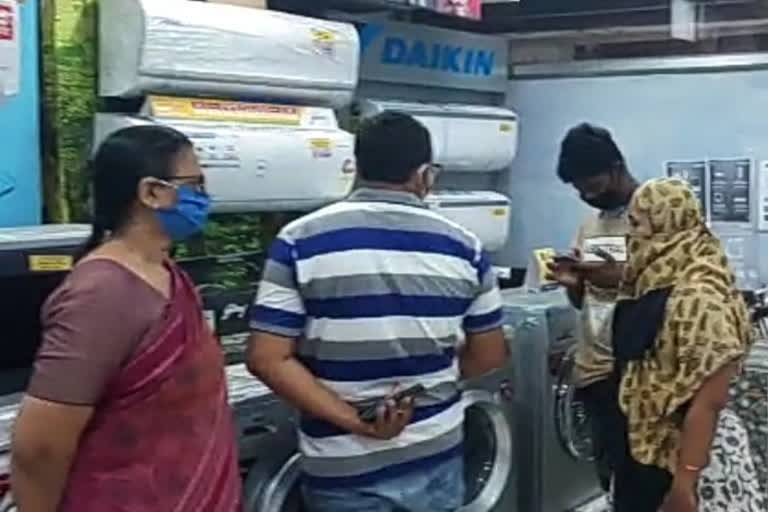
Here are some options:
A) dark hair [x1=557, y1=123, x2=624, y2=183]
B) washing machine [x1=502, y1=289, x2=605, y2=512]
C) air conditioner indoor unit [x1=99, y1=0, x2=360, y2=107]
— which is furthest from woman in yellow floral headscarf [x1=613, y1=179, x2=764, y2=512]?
air conditioner indoor unit [x1=99, y1=0, x2=360, y2=107]

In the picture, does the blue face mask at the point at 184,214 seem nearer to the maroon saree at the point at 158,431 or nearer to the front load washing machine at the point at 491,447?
the maroon saree at the point at 158,431

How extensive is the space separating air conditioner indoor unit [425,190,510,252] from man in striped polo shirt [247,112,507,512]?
79.1 inches

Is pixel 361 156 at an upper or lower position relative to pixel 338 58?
lower

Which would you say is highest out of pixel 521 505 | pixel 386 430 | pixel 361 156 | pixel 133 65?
pixel 133 65

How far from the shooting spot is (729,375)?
2.79 metres

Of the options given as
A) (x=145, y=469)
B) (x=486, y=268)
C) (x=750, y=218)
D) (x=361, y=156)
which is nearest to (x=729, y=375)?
(x=486, y=268)

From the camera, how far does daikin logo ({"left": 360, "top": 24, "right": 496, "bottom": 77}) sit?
469cm

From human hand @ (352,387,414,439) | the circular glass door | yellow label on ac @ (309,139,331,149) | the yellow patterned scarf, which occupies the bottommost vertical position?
the circular glass door

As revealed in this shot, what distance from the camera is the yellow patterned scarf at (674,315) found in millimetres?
2768

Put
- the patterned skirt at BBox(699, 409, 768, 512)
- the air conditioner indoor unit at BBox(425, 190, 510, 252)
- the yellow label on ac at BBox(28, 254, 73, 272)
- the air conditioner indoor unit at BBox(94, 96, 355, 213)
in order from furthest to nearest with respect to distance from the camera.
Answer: the air conditioner indoor unit at BBox(425, 190, 510, 252), the air conditioner indoor unit at BBox(94, 96, 355, 213), the patterned skirt at BBox(699, 409, 768, 512), the yellow label on ac at BBox(28, 254, 73, 272)

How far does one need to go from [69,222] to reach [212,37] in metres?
0.67

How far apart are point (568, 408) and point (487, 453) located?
0.43 metres

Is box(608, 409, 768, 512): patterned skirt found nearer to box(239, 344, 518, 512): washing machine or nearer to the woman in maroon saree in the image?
box(239, 344, 518, 512): washing machine

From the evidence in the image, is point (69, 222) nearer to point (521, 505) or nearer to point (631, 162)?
point (521, 505)
